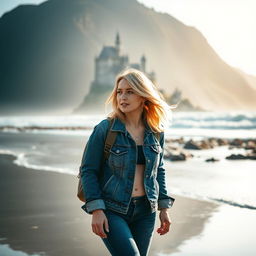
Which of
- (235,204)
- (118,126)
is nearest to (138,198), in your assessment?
(118,126)

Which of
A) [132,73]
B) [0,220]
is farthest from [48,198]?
[132,73]

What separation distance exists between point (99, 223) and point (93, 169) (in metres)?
0.28

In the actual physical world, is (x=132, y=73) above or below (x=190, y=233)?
above

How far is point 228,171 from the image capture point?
8.66 metres

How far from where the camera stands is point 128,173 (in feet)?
7.30

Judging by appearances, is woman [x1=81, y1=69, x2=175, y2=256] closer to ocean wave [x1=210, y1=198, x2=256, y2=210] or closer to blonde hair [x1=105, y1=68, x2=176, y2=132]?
blonde hair [x1=105, y1=68, x2=176, y2=132]

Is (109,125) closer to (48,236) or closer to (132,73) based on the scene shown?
(132,73)

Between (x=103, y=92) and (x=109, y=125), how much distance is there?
411 ft

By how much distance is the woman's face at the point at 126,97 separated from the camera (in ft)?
7.68

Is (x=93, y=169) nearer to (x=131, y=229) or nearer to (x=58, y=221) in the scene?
(x=131, y=229)

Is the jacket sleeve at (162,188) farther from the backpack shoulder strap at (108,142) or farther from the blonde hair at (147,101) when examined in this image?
the backpack shoulder strap at (108,142)

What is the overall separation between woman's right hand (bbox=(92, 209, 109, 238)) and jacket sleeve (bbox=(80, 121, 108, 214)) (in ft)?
0.10

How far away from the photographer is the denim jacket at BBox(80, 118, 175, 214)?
7.11ft

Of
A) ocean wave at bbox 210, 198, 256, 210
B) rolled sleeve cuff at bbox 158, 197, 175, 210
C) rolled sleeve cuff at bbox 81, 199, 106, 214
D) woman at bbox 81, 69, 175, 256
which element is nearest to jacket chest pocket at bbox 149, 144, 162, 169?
woman at bbox 81, 69, 175, 256
